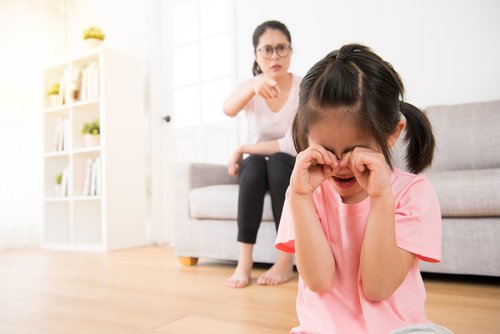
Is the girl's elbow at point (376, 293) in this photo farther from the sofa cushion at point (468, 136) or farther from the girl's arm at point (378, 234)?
the sofa cushion at point (468, 136)

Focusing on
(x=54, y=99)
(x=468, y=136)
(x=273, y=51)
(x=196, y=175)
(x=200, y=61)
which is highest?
(x=200, y=61)

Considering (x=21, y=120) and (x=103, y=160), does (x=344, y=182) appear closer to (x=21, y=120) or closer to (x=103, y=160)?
(x=103, y=160)

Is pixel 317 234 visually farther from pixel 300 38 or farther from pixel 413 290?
pixel 300 38

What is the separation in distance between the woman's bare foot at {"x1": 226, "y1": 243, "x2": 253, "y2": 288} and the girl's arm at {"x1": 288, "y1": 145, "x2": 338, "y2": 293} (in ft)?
2.71

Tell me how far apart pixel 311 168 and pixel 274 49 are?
108 cm

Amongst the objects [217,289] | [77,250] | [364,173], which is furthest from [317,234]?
[77,250]

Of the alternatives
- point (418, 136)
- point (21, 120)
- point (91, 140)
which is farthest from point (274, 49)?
point (21, 120)

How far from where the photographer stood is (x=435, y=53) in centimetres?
217

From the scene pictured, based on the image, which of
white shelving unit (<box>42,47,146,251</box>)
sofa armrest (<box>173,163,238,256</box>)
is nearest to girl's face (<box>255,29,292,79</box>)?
sofa armrest (<box>173,163,238,256</box>)

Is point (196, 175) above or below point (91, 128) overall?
below

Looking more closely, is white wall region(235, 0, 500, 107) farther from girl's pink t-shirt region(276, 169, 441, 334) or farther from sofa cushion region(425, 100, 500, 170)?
girl's pink t-shirt region(276, 169, 441, 334)

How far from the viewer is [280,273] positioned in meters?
1.53

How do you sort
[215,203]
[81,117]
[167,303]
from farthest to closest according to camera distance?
1. [81,117]
2. [215,203]
3. [167,303]

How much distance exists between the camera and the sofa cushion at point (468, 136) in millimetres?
1751
